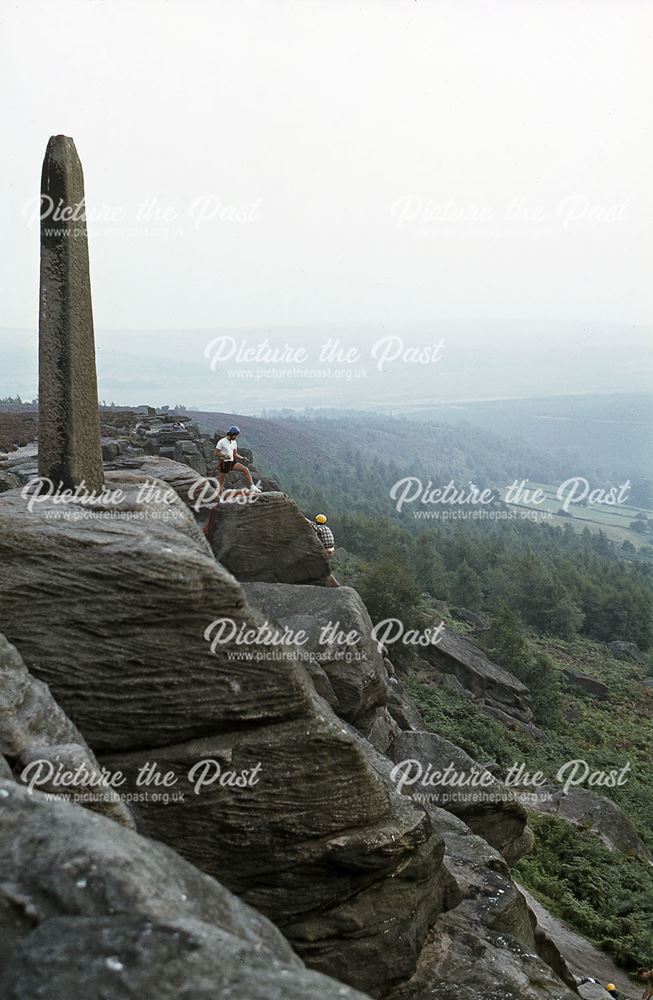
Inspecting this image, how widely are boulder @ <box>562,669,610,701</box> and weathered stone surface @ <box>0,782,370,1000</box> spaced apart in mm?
55363

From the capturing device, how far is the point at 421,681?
137ft

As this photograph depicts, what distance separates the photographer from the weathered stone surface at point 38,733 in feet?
22.7

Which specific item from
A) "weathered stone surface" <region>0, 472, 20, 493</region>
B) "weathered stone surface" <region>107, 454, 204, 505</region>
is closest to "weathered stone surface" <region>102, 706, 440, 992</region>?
"weathered stone surface" <region>107, 454, 204, 505</region>

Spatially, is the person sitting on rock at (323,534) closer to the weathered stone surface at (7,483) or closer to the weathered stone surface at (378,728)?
the weathered stone surface at (378,728)

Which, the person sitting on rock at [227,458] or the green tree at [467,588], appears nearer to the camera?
the person sitting on rock at [227,458]

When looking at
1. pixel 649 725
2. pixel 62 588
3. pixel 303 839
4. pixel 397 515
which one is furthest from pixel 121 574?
pixel 397 515

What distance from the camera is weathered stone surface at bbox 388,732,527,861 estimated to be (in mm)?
16094

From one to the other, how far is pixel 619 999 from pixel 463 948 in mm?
8135

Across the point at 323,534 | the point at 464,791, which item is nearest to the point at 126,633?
the point at 464,791

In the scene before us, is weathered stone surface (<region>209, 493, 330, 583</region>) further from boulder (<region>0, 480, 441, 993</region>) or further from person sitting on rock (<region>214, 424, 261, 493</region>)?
boulder (<region>0, 480, 441, 993</region>)

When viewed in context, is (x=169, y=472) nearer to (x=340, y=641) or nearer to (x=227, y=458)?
(x=227, y=458)

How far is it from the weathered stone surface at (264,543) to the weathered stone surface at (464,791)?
4.65 metres

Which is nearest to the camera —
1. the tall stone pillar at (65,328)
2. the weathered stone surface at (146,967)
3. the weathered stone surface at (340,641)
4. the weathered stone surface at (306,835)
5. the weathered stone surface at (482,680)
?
the weathered stone surface at (146,967)

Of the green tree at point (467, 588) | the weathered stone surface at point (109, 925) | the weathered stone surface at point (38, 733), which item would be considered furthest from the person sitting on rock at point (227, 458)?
the green tree at point (467, 588)
